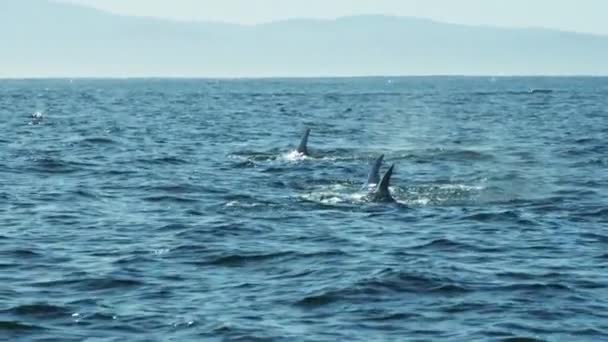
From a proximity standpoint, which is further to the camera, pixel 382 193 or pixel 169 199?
pixel 169 199

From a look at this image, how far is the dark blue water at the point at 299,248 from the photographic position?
1733 cm

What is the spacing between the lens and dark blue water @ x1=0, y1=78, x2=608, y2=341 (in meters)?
17.3

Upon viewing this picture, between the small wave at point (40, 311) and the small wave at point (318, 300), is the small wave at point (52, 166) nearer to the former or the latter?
the small wave at point (40, 311)

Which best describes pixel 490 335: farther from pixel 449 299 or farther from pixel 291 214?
pixel 291 214

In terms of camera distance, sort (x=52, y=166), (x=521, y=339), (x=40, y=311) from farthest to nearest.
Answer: (x=52, y=166) < (x=40, y=311) < (x=521, y=339)

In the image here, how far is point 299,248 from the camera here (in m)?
23.6

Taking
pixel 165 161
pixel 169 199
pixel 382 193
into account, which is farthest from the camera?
pixel 165 161

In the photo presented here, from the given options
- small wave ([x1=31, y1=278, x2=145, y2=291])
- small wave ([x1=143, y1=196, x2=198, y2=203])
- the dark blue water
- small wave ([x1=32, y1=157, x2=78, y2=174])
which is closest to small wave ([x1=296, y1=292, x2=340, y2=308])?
the dark blue water

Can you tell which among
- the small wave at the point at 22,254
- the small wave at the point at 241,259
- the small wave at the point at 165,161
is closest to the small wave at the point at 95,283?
the small wave at the point at 241,259

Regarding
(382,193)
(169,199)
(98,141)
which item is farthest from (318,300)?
(98,141)

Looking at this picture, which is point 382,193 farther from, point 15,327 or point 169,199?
point 15,327

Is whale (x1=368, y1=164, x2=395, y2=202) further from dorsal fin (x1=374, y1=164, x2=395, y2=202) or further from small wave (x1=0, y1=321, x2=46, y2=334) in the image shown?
small wave (x1=0, y1=321, x2=46, y2=334)

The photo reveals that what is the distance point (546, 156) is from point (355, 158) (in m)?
8.23

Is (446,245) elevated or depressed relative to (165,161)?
elevated
